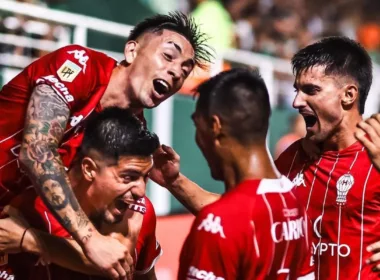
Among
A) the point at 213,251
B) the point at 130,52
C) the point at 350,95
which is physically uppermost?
the point at 130,52

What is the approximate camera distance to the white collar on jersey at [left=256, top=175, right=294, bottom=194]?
3.53 m

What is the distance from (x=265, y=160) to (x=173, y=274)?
15.9 feet

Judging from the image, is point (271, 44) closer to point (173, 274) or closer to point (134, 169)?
point (173, 274)

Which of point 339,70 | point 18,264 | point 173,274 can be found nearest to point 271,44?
point 173,274

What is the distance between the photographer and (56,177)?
13.0 ft

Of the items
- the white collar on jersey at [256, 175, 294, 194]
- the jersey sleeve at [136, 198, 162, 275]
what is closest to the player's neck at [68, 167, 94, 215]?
the jersey sleeve at [136, 198, 162, 275]

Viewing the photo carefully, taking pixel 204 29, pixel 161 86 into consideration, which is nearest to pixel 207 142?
pixel 161 86

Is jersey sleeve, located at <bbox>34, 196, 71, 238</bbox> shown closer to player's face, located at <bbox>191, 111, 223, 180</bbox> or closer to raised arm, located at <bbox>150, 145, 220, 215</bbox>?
raised arm, located at <bbox>150, 145, 220, 215</bbox>

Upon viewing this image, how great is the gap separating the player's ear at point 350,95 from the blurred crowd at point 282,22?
5259mm

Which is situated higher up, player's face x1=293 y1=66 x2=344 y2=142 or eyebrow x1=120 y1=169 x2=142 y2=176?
player's face x1=293 y1=66 x2=344 y2=142

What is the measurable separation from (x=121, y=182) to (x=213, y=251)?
83 cm

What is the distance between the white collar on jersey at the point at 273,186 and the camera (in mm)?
3525

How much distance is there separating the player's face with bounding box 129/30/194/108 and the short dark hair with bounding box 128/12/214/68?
0.17 ft

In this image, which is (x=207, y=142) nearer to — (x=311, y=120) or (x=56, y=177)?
(x=56, y=177)
